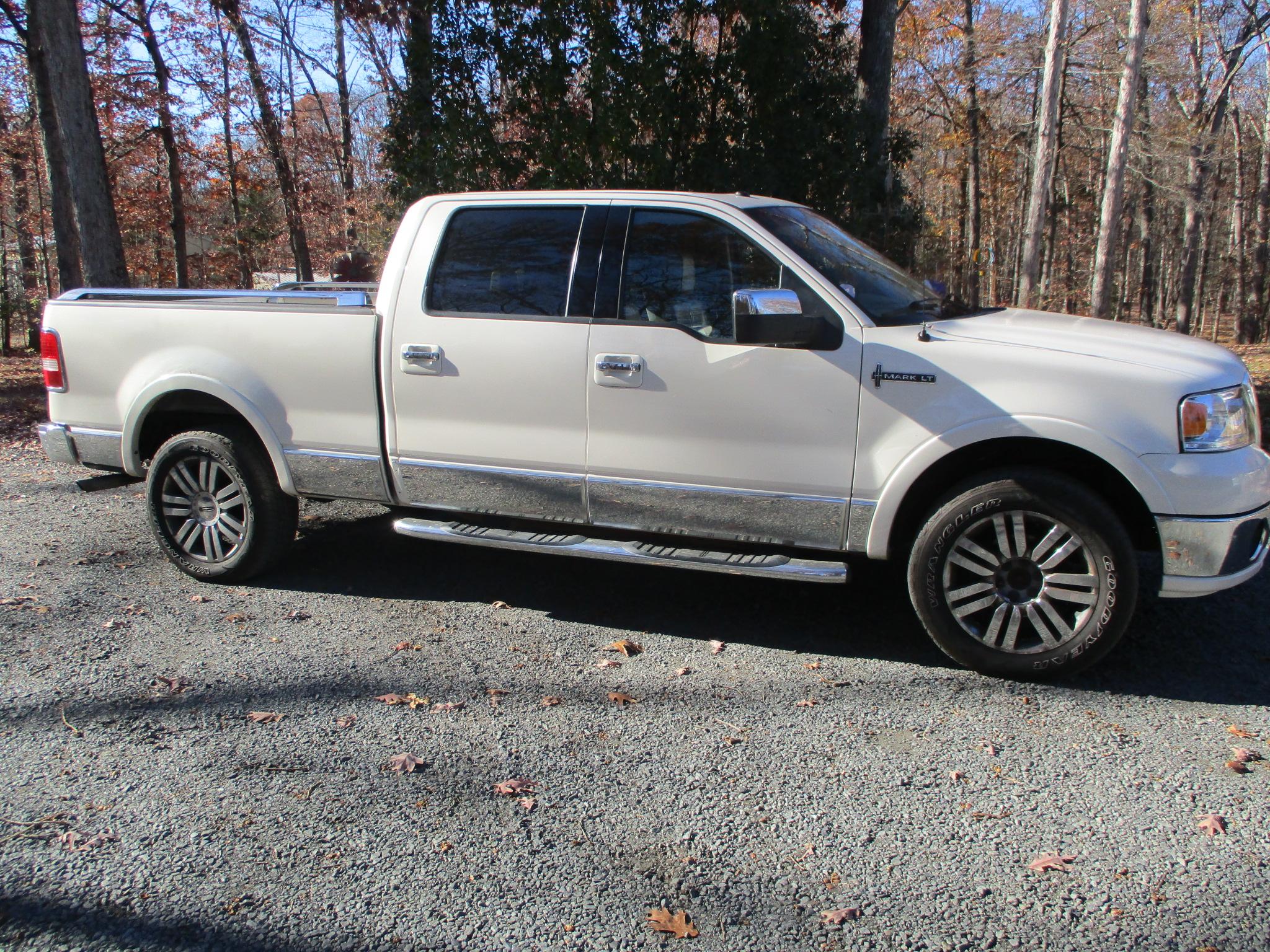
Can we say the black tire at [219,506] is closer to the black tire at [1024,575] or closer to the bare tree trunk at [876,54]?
the black tire at [1024,575]

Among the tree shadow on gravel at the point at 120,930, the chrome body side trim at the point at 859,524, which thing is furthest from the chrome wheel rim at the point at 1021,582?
the tree shadow on gravel at the point at 120,930

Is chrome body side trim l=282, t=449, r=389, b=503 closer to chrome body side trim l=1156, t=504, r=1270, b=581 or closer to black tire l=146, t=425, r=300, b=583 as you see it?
black tire l=146, t=425, r=300, b=583

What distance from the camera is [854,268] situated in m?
4.71

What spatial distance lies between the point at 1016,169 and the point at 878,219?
118 feet

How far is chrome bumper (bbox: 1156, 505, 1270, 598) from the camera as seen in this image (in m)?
3.85

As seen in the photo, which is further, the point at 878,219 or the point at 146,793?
the point at 878,219

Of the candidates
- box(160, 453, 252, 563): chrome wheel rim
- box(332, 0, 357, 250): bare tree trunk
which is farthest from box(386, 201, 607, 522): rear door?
box(332, 0, 357, 250): bare tree trunk

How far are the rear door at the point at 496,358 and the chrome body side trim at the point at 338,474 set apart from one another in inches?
6.1

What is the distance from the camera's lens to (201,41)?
24391 millimetres

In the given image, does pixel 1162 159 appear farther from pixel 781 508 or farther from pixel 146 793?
pixel 146 793

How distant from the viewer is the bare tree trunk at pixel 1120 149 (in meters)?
17.6

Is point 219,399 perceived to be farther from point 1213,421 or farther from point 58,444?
point 1213,421

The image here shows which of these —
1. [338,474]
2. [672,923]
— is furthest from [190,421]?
[672,923]

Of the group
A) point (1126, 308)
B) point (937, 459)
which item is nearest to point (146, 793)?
point (937, 459)
